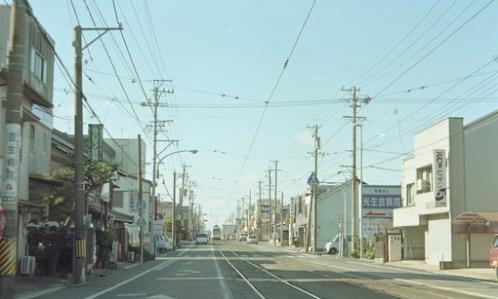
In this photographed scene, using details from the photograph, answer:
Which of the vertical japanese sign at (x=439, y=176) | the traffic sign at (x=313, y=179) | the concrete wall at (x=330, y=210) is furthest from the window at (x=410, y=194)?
the concrete wall at (x=330, y=210)

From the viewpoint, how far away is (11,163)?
632 inches

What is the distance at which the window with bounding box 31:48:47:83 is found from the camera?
30697 mm

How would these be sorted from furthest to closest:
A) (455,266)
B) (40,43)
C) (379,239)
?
(379,239)
(455,266)
(40,43)

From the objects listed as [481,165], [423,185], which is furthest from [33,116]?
→ [423,185]

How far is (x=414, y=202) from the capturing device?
52.3m

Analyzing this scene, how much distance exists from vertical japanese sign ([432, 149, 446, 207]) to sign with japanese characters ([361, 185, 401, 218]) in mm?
23507

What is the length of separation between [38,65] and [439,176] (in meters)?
26.5

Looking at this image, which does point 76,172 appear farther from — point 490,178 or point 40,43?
point 490,178

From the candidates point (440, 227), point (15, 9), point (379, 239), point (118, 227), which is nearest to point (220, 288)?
point (15, 9)

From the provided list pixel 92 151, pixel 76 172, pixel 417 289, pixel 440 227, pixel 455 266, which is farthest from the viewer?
pixel 440 227

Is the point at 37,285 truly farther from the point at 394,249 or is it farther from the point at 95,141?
the point at 394,249

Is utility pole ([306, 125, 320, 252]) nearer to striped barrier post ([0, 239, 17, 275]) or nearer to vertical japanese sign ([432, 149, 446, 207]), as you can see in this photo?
vertical japanese sign ([432, 149, 446, 207])

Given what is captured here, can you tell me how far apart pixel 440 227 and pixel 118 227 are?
933 inches

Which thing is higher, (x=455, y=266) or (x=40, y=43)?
(x=40, y=43)
